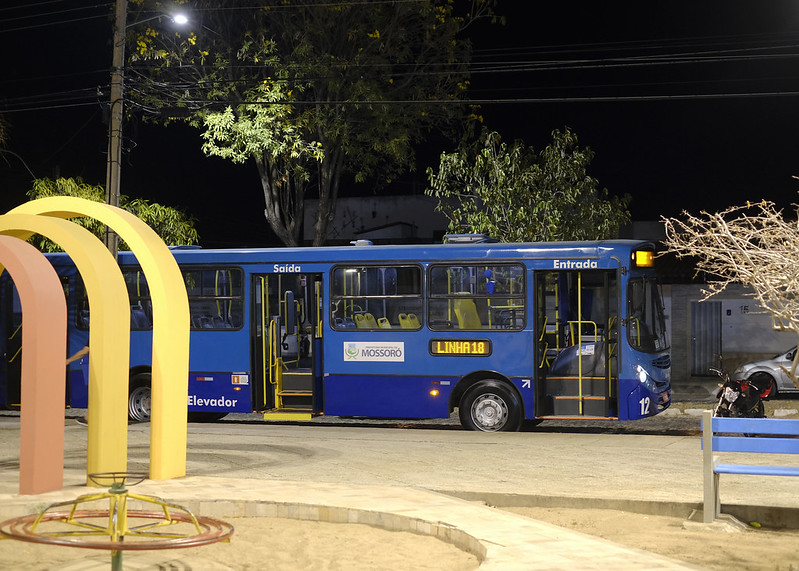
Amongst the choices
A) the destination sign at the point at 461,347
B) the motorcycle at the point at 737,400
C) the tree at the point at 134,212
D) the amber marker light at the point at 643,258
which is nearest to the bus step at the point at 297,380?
the destination sign at the point at 461,347

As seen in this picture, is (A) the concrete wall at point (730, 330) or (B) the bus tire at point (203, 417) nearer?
(B) the bus tire at point (203, 417)

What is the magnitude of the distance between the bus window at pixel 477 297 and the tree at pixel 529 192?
247 inches

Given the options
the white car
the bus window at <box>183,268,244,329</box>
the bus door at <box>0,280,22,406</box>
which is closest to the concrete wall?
the white car

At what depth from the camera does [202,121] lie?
80.7ft

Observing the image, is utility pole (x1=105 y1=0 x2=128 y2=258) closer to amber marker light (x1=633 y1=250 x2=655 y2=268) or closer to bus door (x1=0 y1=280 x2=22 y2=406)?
bus door (x1=0 y1=280 x2=22 y2=406)

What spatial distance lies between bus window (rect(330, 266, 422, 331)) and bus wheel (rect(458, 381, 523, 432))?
1382 mm

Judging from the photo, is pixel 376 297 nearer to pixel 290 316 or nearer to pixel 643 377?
pixel 290 316

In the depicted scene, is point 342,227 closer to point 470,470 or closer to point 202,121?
point 202,121

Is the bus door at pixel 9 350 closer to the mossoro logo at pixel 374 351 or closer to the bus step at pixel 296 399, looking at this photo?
the bus step at pixel 296 399

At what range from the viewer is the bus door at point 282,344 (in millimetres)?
17641

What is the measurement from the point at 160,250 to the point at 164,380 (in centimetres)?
128

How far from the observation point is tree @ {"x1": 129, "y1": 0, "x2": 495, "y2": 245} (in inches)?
930

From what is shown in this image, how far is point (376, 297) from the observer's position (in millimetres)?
17062

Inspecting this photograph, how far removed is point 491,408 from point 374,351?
2.04 m
